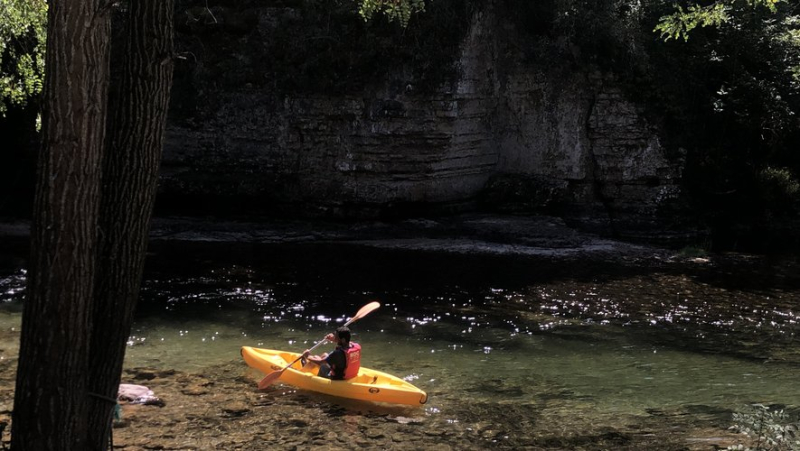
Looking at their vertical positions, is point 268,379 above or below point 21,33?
below

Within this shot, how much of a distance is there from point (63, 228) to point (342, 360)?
4.51 m

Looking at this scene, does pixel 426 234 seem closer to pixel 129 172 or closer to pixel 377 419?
pixel 377 419

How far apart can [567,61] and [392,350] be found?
8962 mm

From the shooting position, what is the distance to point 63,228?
11.8 ft

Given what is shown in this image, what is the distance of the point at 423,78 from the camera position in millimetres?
15172

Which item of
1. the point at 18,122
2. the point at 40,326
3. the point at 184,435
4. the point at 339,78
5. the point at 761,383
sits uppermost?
the point at 339,78

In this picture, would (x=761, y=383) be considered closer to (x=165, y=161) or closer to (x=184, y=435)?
(x=184, y=435)

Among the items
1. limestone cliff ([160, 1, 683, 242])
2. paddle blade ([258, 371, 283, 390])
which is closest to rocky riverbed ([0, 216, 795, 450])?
paddle blade ([258, 371, 283, 390])

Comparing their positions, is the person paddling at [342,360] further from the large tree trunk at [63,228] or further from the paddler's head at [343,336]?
the large tree trunk at [63,228]

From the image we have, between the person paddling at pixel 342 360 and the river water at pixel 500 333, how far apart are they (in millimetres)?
329

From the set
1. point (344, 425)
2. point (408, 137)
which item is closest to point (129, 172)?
point (344, 425)

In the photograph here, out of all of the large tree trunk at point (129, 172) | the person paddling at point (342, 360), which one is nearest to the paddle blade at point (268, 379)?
the person paddling at point (342, 360)

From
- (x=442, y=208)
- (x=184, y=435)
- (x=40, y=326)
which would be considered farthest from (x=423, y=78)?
(x=40, y=326)

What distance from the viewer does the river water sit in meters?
7.07
